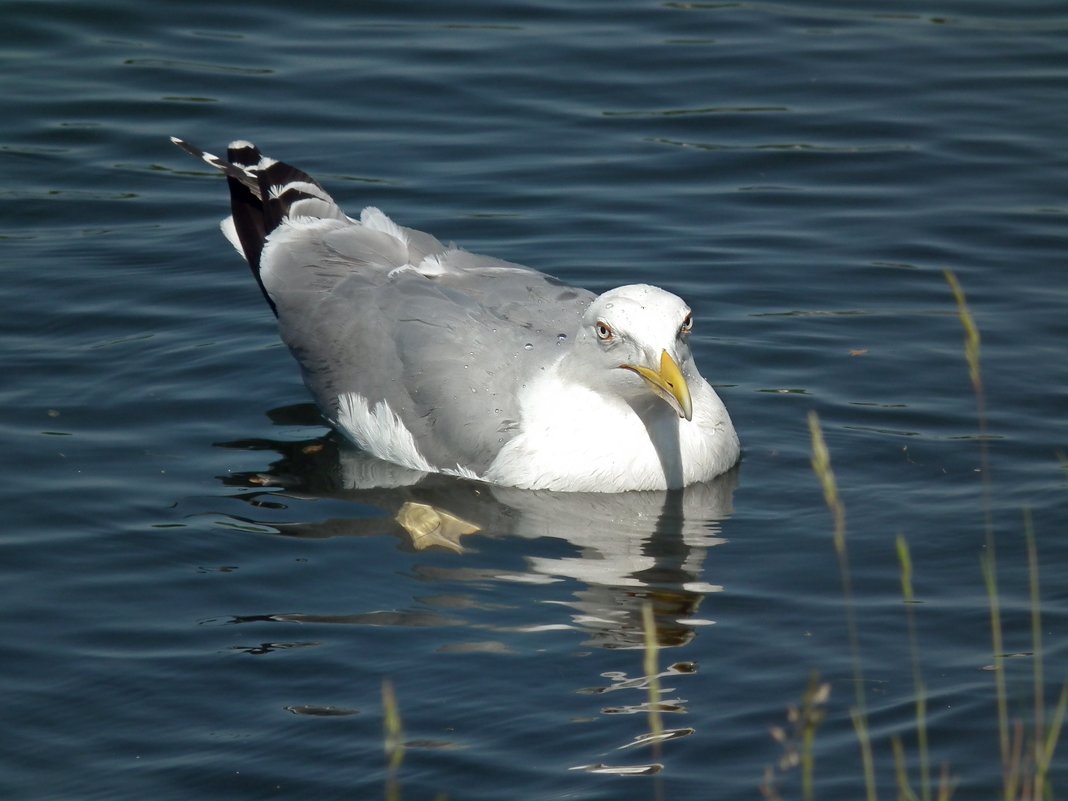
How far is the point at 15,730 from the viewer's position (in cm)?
546

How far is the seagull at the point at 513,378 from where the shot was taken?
7137mm

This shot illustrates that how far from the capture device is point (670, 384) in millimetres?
6711

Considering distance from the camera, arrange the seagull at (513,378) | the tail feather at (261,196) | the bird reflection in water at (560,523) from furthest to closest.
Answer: the tail feather at (261,196) → the seagull at (513,378) → the bird reflection in water at (560,523)

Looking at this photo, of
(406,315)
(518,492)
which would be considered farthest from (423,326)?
(518,492)

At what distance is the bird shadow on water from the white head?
51 cm

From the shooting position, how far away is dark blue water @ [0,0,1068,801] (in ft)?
17.9

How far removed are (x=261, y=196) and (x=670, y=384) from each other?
3.03 m

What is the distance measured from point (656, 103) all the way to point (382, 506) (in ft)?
18.4

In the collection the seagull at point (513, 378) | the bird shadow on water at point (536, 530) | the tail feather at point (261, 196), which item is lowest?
the bird shadow on water at point (536, 530)

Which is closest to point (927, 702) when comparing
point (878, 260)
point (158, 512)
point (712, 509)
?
point (712, 509)

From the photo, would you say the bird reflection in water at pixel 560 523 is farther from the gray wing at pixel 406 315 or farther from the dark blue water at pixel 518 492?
the gray wing at pixel 406 315

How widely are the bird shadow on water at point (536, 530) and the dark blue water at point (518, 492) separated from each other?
0.07 feet

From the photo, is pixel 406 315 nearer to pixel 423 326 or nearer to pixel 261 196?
pixel 423 326

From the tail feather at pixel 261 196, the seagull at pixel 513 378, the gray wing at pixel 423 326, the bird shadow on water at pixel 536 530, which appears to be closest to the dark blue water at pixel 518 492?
the bird shadow on water at pixel 536 530
